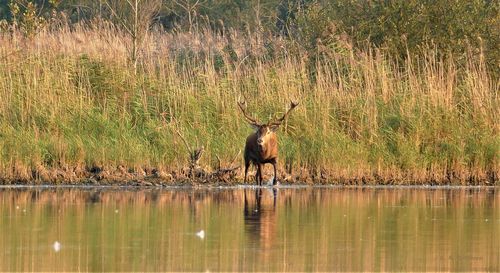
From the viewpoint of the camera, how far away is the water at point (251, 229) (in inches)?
405

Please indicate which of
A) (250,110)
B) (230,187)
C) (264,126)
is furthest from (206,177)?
(250,110)

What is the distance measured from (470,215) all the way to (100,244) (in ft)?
14.7

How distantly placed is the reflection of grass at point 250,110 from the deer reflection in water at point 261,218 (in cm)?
169

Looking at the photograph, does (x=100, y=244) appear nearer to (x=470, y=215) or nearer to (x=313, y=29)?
(x=470, y=215)

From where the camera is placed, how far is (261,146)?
16703 mm

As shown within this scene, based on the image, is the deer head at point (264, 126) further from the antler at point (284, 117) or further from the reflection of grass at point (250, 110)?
the reflection of grass at point (250, 110)

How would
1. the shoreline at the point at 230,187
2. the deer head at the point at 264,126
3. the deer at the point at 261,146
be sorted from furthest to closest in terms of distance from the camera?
the deer head at the point at 264,126 → the deer at the point at 261,146 → the shoreline at the point at 230,187

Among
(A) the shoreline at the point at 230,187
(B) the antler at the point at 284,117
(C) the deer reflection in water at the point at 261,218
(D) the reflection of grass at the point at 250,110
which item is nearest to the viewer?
(C) the deer reflection in water at the point at 261,218

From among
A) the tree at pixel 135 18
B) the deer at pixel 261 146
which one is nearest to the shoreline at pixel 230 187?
the deer at pixel 261 146

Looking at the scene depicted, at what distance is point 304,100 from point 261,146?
9.10ft

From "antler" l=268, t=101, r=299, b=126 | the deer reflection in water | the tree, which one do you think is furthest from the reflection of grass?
the deer reflection in water

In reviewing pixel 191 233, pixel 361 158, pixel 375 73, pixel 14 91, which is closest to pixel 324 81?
pixel 375 73

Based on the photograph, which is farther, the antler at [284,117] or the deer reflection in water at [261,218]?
the antler at [284,117]

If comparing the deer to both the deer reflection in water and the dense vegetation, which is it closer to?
the deer reflection in water
